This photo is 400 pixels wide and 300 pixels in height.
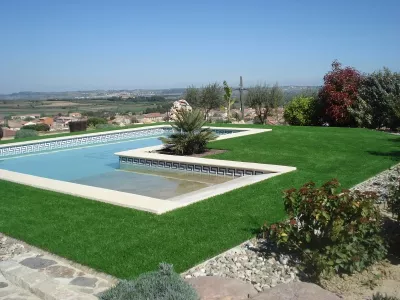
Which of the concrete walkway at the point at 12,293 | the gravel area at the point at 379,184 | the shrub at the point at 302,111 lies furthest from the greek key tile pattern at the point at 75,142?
the gravel area at the point at 379,184

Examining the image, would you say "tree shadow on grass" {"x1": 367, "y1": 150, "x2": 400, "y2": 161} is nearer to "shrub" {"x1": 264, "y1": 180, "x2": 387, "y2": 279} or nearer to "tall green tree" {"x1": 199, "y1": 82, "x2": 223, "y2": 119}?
"shrub" {"x1": 264, "y1": 180, "x2": 387, "y2": 279}

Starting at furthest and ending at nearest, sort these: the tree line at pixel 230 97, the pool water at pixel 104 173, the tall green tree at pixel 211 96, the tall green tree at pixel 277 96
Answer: the tall green tree at pixel 211 96 < the tree line at pixel 230 97 < the tall green tree at pixel 277 96 < the pool water at pixel 104 173

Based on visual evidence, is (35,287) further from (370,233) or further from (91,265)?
(370,233)

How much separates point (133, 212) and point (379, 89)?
43.1ft

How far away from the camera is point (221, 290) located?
322cm

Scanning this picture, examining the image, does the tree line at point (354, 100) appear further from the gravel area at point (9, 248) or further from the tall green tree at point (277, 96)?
the gravel area at point (9, 248)

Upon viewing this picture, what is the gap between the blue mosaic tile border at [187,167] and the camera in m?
8.78

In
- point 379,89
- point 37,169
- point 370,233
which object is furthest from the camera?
point 379,89

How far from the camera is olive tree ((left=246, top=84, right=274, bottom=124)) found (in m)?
21.7

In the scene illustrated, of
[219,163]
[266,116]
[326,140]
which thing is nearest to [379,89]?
[326,140]

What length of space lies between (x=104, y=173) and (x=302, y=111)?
11.2m

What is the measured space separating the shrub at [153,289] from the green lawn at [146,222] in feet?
3.34

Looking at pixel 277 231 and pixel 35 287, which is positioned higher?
pixel 277 231

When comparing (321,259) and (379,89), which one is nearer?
(321,259)
